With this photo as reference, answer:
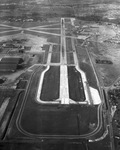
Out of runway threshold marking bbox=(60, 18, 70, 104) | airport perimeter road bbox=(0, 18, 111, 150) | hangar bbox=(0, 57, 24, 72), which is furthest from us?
hangar bbox=(0, 57, 24, 72)

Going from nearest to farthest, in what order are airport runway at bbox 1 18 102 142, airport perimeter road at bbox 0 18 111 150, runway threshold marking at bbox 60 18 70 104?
airport perimeter road at bbox 0 18 111 150 < airport runway at bbox 1 18 102 142 < runway threshold marking at bbox 60 18 70 104

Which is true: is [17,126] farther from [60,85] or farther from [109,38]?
[109,38]

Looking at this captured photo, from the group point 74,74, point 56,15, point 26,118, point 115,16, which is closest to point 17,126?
point 26,118

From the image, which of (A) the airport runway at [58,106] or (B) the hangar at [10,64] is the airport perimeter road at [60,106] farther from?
(B) the hangar at [10,64]

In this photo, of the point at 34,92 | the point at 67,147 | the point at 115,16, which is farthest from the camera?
the point at 115,16

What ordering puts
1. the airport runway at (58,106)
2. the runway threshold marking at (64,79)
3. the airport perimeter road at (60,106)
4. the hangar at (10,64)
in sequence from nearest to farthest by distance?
the airport perimeter road at (60,106), the airport runway at (58,106), the runway threshold marking at (64,79), the hangar at (10,64)

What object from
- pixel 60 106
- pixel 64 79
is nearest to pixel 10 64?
pixel 64 79

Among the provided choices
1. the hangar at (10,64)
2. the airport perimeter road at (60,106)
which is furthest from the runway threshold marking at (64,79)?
the hangar at (10,64)

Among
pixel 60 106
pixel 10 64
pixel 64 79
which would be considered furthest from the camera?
pixel 10 64

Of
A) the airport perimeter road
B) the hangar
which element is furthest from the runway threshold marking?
the hangar

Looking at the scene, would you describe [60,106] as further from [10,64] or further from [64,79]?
[10,64]

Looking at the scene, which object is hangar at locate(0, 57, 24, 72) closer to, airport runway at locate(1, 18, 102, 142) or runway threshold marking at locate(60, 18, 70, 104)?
airport runway at locate(1, 18, 102, 142)
